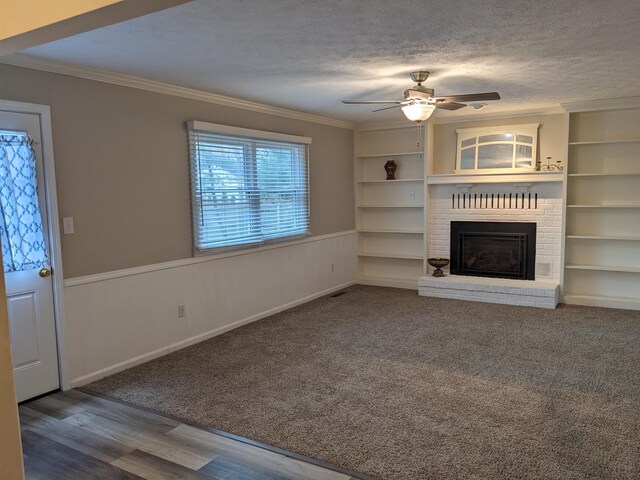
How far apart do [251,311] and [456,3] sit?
12.2ft

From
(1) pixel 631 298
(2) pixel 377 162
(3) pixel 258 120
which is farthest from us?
(2) pixel 377 162

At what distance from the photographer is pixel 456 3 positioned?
2.40 m

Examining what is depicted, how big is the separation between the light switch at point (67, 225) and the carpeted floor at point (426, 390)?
1.14 meters

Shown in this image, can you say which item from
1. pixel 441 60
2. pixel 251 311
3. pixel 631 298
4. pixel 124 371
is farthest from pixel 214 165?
pixel 631 298

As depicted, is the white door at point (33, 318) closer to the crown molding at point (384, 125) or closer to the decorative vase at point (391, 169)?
the crown molding at point (384, 125)

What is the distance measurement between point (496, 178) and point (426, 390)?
3.49 m

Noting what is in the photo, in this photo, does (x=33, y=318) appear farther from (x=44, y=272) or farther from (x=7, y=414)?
(x=7, y=414)

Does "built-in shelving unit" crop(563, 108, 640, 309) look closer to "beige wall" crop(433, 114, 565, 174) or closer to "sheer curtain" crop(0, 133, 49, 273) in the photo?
"beige wall" crop(433, 114, 565, 174)

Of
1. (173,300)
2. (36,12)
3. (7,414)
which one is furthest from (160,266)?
(36,12)

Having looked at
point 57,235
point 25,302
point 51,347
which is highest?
point 57,235

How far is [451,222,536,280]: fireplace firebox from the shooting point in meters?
6.08

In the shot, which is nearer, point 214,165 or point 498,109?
point 214,165

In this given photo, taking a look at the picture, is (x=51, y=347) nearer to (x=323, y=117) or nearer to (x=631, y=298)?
(x=323, y=117)

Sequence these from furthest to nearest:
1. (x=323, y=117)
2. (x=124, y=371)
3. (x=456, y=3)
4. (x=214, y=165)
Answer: (x=323, y=117), (x=214, y=165), (x=124, y=371), (x=456, y=3)
